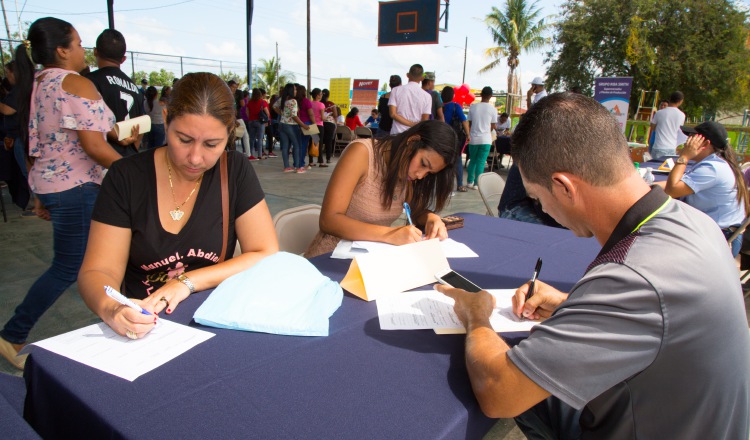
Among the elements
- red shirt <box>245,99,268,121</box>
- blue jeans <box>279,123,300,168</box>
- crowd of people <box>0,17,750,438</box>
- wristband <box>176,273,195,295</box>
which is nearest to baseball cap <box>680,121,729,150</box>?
crowd of people <box>0,17,750,438</box>

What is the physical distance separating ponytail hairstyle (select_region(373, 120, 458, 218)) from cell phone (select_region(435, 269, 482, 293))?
0.87m

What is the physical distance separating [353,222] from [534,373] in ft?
4.21

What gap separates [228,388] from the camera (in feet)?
2.85


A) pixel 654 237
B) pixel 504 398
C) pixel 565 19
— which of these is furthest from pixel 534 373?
pixel 565 19

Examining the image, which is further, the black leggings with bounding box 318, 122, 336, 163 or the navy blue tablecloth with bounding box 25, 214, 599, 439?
the black leggings with bounding box 318, 122, 336, 163

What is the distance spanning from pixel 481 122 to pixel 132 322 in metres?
6.84

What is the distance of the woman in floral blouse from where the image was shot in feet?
6.98

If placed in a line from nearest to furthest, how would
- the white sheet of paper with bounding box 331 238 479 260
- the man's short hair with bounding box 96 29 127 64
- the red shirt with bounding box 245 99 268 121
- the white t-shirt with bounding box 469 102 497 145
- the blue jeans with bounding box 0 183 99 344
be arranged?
1. the white sheet of paper with bounding box 331 238 479 260
2. the blue jeans with bounding box 0 183 99 344
3. the man's short hair with bounding box 96 29 127 64
4. the white t-shirt with bounding box 469 102 497 145
5. the red shirt with bounding box 245 99 268 121

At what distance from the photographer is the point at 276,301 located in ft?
3.76

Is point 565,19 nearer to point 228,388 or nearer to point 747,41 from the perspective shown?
point 747,41

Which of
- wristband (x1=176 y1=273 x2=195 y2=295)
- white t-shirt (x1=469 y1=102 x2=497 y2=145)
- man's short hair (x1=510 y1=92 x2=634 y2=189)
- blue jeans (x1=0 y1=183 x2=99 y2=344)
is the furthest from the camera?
white t-shirt (x1=469 y1=102 x2=497 y2=145)

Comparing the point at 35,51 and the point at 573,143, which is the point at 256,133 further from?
the point at 573,143

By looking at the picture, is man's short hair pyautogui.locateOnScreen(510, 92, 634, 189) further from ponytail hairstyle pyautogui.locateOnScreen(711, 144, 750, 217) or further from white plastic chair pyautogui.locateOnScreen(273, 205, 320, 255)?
ponytail hairstyle pyautogui.locateOnScreen(711, 144, 750, 217)

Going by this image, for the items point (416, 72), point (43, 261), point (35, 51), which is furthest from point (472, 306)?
point (416, 72)
